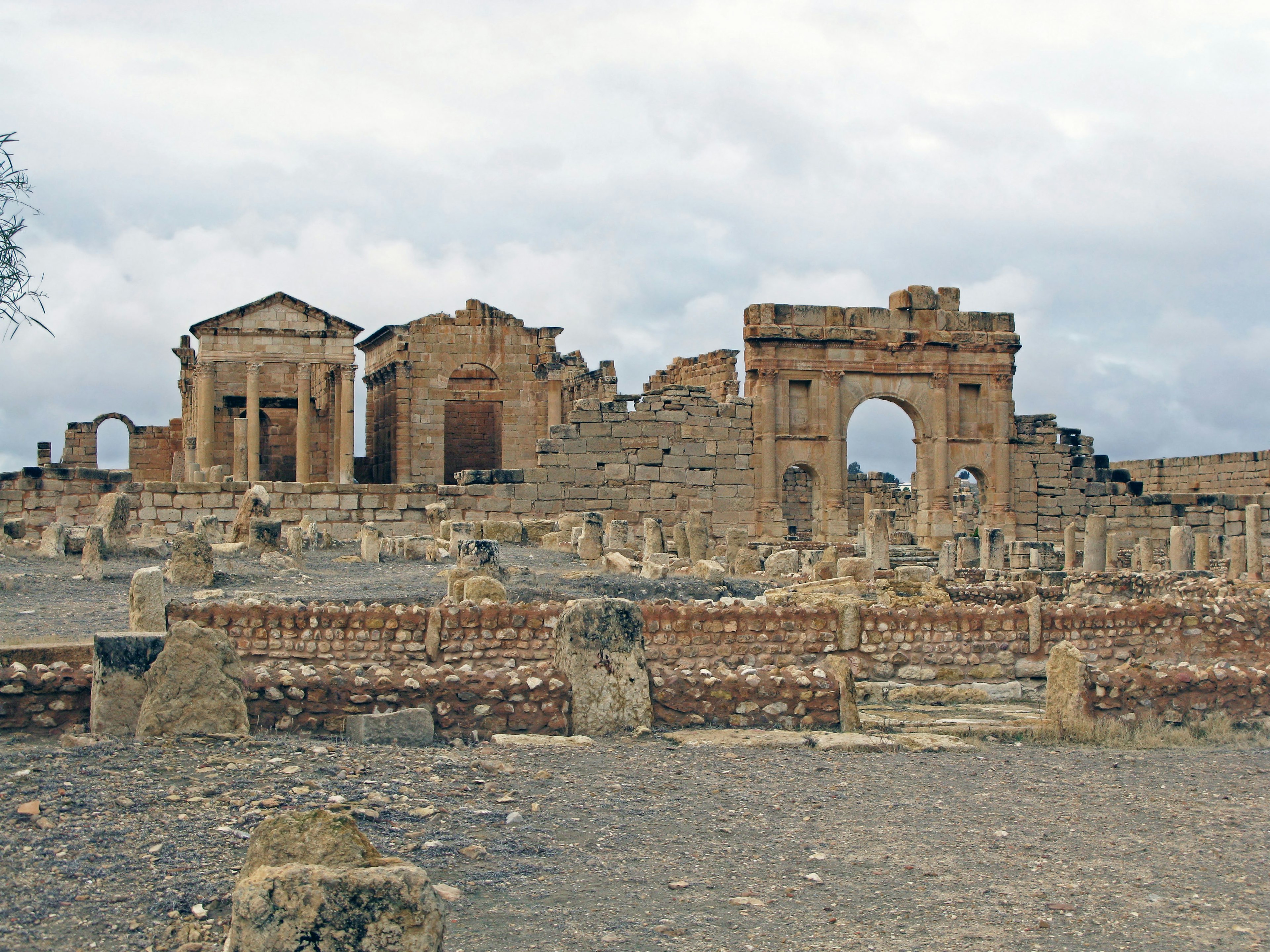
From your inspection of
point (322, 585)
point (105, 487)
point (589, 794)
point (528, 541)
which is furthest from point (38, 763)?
point (105, 487)

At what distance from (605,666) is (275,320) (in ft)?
82.6

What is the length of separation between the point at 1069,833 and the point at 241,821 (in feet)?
11.5

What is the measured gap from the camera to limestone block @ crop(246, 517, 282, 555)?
53.7 ft

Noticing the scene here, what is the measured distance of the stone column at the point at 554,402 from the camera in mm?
30172

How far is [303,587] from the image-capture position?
44.8 ft

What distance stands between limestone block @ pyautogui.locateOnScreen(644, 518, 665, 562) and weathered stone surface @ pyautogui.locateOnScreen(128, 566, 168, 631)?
8973 mm

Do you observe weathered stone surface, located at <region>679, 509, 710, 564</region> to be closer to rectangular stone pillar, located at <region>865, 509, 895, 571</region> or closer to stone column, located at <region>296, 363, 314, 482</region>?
rectangular stone pillar, located at <region>865, 509, 895, 571</region>

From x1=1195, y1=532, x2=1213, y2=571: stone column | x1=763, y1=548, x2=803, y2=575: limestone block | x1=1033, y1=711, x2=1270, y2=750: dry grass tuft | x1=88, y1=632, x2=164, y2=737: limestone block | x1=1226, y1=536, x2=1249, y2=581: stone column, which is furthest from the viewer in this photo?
x1=1195, y1=532, x2=1213, y2=571: stone column

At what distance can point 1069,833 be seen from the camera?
5.38 meters

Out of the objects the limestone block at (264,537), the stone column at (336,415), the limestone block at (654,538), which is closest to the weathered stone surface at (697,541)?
the limestone block at (654,538)

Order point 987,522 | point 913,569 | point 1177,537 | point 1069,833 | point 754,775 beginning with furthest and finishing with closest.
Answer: point 987,522 → point 1177,537 → point 913,569 → point 754,775 → point 1069,833

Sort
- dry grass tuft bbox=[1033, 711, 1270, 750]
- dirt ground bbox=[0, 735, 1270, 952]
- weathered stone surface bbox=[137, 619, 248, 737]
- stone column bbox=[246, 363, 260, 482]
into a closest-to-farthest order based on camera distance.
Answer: dirt ground bbox=[0, 735, 1270, 952]
weathered stone surface bbox=[137, 619, 248, 737]
dry grass tuft bbox=[1033, 711, 1270, 750]
stone column bbox=[246, 363, 260, 482]

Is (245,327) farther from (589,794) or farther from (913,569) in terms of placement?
(589,794)

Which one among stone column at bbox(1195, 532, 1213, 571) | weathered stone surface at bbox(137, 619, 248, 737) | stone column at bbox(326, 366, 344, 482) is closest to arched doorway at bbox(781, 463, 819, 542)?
stone column at bbox(326, 366, 344, 482)
